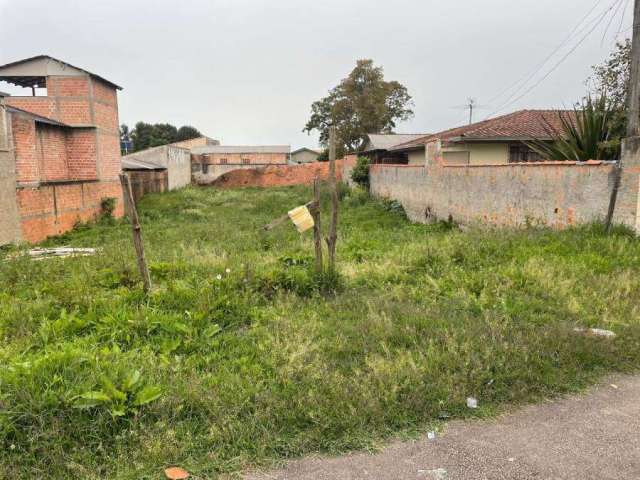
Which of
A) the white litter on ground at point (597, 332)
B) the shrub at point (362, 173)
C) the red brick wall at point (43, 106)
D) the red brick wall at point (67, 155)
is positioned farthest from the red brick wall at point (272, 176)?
the white litter on ground at point (597, 332)

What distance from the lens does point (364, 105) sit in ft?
142

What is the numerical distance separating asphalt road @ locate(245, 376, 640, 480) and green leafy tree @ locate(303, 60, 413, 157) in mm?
40954

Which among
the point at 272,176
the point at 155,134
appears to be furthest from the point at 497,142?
the point at 155,134

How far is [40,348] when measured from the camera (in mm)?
3891

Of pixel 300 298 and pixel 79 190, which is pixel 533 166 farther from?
pixel 79 190

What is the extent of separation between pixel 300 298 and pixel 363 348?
154cm

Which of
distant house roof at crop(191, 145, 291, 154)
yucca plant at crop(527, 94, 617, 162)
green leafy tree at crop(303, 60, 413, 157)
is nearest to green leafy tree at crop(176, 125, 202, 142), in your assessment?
distant house roof at crop(191, 145, 291, 154)

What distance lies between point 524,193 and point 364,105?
119ft

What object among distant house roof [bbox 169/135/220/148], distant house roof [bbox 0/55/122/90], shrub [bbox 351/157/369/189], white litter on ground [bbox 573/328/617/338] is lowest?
white litter on ground [bbox 573/328/617/338]

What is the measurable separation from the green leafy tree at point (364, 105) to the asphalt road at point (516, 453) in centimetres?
4095

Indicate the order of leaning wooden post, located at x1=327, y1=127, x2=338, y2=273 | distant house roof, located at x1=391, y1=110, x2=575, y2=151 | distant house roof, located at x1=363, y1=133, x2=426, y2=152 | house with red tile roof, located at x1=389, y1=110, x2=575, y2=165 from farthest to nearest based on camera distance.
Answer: distant house roof, located at x1=363, y1=133, x2=426, y2=152 < house with red tile roof, located at x1=389, y1=110, x2=575, y2=165 < distant house roof, located at x1=391, y1=110, x2=575, y2=151 < leaning wooden post, located at x1=327, y1=127, x2=338, y2=273

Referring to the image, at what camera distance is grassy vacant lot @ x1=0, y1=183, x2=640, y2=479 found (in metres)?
2.68

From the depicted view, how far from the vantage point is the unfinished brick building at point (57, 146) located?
1109cm

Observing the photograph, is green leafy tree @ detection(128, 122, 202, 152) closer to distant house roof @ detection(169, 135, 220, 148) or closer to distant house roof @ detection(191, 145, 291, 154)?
distant house roof @ detection(169, 135, 220, 148)
